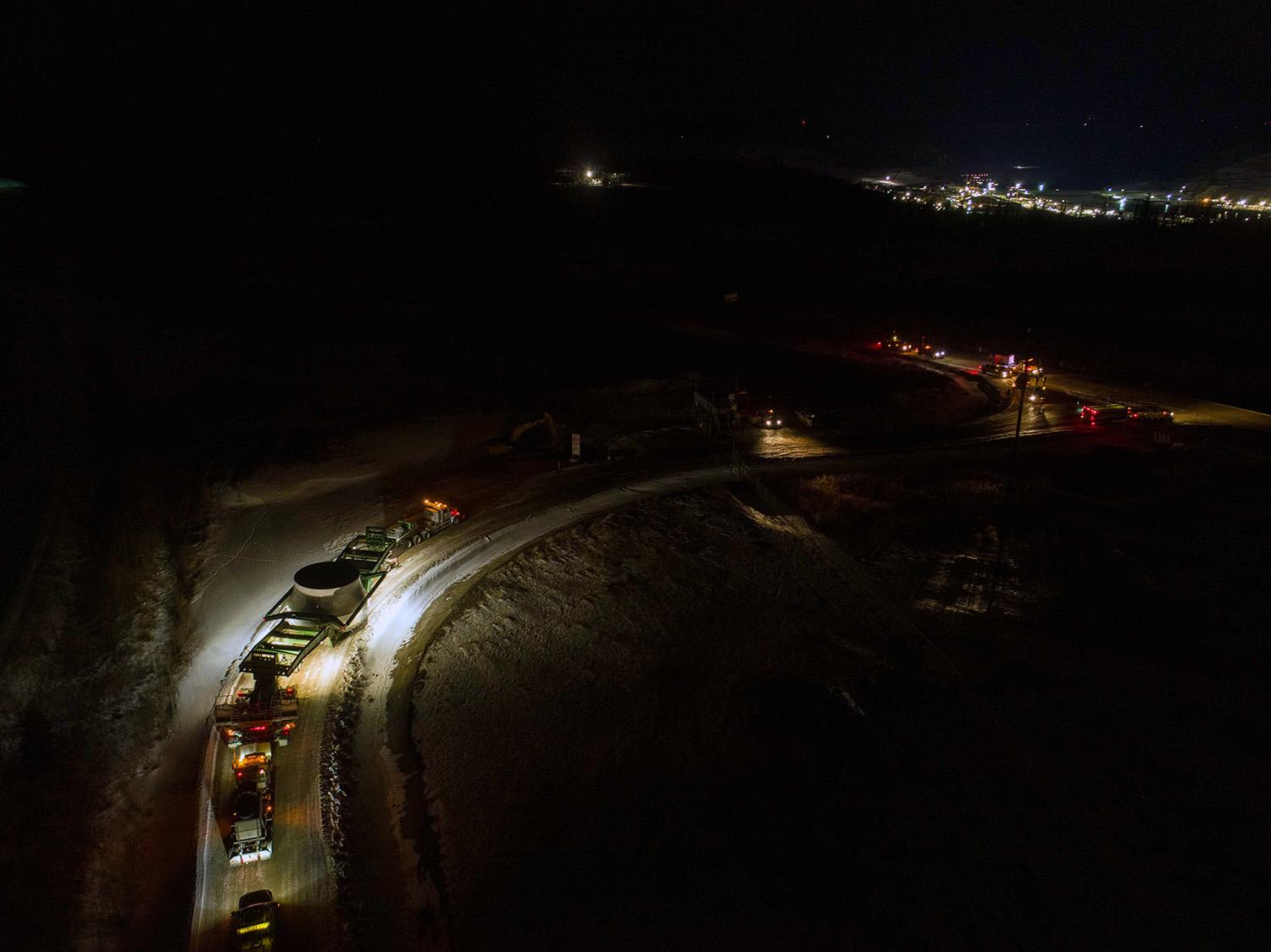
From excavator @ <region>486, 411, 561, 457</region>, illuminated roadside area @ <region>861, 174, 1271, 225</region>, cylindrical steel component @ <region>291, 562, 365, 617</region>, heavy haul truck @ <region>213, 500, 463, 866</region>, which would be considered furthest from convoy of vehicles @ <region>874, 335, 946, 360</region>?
illuminated roadside area @ <region>861, 174, 1271, 225</region>

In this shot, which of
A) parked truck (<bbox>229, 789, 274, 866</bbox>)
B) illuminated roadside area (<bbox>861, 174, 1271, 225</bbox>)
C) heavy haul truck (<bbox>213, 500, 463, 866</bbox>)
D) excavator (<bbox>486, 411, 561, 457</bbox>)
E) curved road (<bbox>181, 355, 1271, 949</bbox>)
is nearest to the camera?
curved road (<bbox>181, 355, 1271, 949</bbox>)

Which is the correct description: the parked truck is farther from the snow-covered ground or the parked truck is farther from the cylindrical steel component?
the cylindrical steel component

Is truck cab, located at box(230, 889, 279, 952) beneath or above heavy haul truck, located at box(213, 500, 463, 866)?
beneath

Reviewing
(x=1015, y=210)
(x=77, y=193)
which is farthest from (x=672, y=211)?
(x=77, y=193)

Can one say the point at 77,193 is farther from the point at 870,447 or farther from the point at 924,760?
the point at 924,760

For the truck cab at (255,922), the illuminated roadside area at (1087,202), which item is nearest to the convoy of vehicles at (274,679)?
the truck cab at (255,922)

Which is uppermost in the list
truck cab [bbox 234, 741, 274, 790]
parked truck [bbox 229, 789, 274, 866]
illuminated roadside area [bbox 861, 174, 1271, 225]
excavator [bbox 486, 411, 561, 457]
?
illuminated roadside area [bbox 861, 174, 1271, 225]

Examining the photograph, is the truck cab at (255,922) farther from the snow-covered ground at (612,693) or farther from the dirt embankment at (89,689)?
the snow-covered ground at (612,693)
